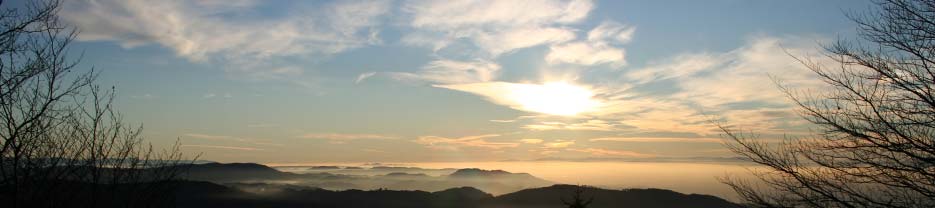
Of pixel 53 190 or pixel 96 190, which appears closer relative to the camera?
pixel 53 190

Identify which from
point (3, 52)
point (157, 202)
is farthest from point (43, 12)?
point (157, 202)

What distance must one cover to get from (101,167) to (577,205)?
2181 centimetres

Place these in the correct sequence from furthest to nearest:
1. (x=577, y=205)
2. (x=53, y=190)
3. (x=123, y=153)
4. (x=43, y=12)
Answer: (x=577, y=205), (x=123, y=153), (x=43, y=12), (x=53, y=190)

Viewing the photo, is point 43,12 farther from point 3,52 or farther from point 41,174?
point 41,174

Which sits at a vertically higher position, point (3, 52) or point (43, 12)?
point (43, 12)

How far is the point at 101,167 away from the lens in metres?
13.3

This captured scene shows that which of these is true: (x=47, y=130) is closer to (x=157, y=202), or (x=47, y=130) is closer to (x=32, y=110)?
(x=32, y=110)

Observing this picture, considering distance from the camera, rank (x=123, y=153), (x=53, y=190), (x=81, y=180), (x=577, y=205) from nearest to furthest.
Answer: (x=53, y=190)
(x=81, y=180)
(x=123, y=153)
(x=577, y=205)

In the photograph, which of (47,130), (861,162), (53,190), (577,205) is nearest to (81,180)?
(47,130)

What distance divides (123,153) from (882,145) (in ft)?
58.5

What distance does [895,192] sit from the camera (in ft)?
39.1

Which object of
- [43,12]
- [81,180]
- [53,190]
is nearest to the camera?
[53,190]

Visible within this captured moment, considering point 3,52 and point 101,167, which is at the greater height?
point 3,52

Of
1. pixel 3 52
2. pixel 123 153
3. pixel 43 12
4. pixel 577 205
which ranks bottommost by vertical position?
pixel 577 205
